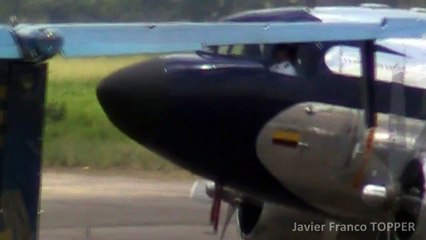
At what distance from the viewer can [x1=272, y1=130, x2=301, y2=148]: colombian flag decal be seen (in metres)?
8.74

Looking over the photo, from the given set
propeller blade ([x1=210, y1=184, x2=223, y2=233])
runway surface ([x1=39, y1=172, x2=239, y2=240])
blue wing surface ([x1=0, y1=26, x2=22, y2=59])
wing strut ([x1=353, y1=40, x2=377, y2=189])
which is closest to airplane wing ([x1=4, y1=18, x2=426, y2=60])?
blue wing surface ([x1=0, y1=26, x2=22, y2=59])

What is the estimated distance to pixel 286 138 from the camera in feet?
28.7

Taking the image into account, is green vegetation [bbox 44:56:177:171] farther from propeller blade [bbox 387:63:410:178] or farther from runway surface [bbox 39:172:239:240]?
propeller blade [bbox 387:63:410:178]

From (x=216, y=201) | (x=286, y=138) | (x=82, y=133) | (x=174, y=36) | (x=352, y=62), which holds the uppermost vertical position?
(x=174, y=36)

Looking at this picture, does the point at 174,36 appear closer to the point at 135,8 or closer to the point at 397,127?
the point at 397,127

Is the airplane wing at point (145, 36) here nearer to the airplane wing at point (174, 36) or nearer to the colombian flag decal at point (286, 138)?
the airplane wing at point (174, 36)

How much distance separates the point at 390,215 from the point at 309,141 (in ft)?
2.12

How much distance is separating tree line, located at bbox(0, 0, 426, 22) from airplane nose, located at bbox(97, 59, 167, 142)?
581 inches

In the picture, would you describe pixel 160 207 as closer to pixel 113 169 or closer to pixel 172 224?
pixel 172 224

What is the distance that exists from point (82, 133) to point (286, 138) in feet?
52.5

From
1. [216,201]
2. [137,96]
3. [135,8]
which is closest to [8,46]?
[137,96]

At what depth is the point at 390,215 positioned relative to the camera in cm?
866

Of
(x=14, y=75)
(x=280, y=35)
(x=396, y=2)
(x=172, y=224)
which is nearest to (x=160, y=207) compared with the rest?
(x=172, y=224)

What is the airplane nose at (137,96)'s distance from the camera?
334 inches
